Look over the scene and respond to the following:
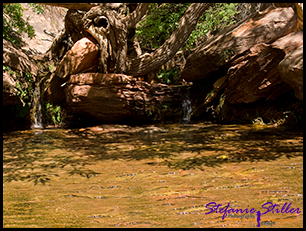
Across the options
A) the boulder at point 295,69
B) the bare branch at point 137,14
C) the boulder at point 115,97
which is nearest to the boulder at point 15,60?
the boulder at point 115,97

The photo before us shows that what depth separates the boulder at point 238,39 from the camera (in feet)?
27.8

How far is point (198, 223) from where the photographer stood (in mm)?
2395

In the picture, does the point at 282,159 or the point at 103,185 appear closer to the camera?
the point at 103,185

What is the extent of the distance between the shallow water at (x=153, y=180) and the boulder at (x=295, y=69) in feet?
4.05

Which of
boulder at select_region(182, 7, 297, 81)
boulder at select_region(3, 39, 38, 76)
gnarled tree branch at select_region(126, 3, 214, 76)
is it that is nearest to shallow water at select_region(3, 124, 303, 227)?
boulder at select_region(182, 7, 297, 81)

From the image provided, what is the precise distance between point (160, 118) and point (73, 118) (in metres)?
3.41

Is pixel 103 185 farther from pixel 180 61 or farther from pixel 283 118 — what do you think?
pixel 180 61

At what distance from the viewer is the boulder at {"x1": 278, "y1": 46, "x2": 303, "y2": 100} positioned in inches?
224

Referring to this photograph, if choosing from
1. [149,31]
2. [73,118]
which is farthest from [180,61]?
[73,118]

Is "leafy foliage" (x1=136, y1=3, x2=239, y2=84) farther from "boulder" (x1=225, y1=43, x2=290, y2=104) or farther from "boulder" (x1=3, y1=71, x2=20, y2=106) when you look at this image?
"boulder" (x1=3, y1=71, x2=20, y2=106)

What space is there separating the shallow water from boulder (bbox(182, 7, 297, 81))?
3.24 m

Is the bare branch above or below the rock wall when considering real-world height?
above

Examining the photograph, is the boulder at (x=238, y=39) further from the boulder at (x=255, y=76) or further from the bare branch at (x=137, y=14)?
the bare branch at (x=137, y=14)

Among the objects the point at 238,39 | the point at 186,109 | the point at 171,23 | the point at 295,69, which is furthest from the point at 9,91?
the point at 295,69
